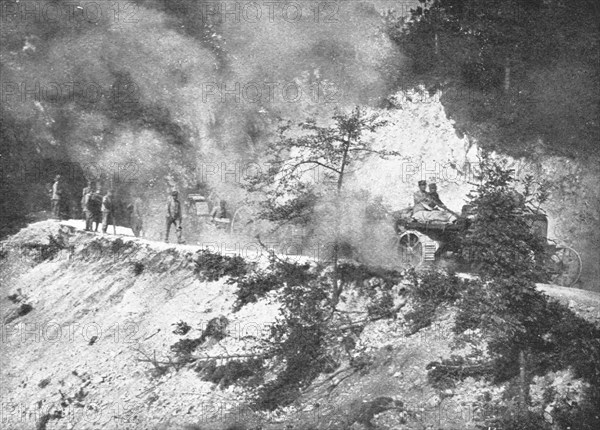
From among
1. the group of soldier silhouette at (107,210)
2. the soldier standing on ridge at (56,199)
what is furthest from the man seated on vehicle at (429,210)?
the soldier standing on ridge at (56,199)

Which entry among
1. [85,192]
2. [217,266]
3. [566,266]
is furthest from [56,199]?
[566,266]

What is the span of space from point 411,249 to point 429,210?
1004 mm

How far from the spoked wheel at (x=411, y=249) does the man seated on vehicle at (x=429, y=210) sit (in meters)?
0.46

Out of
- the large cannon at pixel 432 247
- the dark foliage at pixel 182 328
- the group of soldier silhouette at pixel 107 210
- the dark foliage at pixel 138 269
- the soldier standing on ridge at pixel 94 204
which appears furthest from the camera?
the soldier standing on ridge at pixel 94 204

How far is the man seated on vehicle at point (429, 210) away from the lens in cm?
1845

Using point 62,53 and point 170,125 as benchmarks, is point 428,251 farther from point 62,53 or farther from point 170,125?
point 62,53

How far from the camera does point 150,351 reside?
18812 mm

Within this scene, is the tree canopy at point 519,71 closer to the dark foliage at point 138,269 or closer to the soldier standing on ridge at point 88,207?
the dark foliage at point 138,269

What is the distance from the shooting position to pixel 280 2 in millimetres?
30953

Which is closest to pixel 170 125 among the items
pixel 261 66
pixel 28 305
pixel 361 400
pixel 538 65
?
pixel 261 66

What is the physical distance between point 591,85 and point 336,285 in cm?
1231

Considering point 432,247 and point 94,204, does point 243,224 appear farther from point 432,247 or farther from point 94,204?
→ point 432,247

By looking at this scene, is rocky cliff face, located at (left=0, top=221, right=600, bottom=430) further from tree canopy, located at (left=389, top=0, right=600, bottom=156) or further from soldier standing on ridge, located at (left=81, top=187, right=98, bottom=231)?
tree canopy, located at (left=389, top=0, right=600, bottom=156)

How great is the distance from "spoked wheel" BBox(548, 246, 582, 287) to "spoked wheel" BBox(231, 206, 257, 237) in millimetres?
10591
